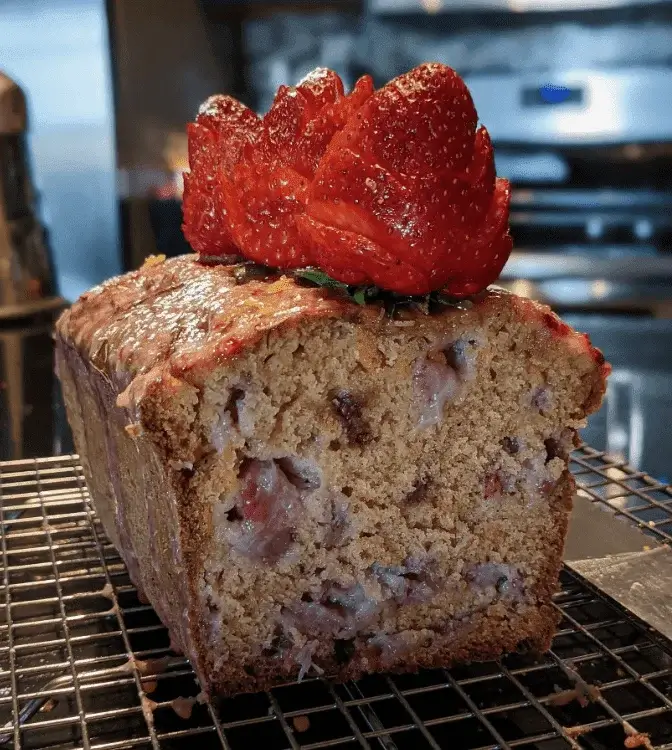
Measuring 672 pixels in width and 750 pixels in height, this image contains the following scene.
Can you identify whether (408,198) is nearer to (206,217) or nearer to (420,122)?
(420,122)

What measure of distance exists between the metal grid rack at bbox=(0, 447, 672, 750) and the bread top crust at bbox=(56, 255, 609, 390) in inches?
16.6

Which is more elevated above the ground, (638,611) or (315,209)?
(315,209)

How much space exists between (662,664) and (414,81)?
0.93 metres

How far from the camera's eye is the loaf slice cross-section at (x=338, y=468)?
1236 mm

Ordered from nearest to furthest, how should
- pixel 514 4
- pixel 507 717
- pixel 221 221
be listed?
pixel 507 717, pixel 221 221, pixel 514 4

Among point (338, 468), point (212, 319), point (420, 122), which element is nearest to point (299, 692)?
point (338, 468)

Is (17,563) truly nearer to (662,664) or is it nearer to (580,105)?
(662,664)

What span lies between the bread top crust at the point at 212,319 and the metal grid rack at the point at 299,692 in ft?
1.38

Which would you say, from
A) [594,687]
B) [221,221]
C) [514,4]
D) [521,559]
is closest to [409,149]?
[221,221]

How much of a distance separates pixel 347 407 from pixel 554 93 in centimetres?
367

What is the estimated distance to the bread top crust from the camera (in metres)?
1.20

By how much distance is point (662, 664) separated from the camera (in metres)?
1.40

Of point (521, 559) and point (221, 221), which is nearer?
point (521, 559)

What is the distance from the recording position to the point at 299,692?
1.37m
